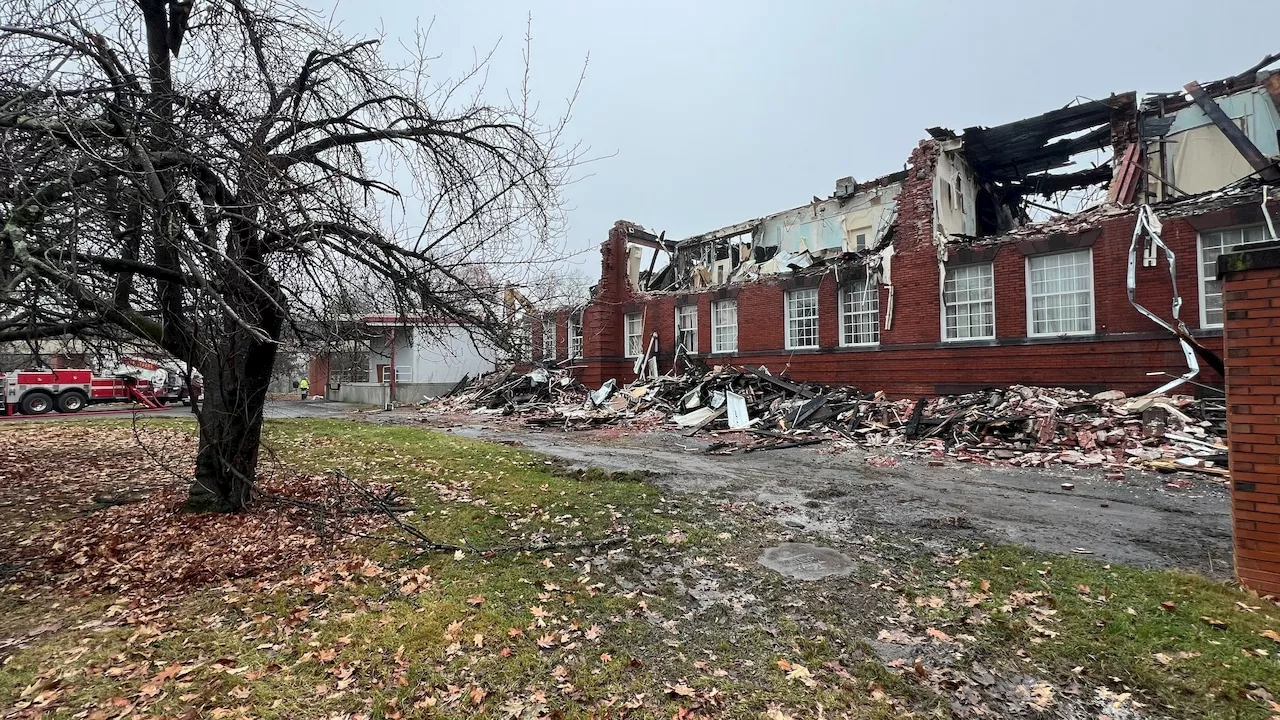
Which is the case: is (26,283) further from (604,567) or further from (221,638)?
(604,567)

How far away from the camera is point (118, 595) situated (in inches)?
166

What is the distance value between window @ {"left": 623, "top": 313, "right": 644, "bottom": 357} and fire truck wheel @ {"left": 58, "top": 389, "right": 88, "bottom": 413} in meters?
21.8

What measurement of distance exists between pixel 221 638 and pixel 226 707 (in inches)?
35.6

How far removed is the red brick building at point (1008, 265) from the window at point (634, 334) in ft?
3.93

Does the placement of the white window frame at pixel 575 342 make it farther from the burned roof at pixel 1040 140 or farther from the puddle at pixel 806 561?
the puddle at pixel 806 561

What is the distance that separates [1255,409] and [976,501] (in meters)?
3.79

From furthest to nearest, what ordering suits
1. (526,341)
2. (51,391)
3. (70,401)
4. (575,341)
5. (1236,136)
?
(575,341)
(70,401)
(51,391)
(1236,136)
(526,341)

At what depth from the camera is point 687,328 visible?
2223cm

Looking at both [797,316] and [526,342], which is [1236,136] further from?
[526,342]

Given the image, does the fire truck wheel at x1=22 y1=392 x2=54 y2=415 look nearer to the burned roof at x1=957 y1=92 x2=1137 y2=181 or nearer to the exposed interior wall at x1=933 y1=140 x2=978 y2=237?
the exposed interior wall at x1=933 y1=140 x2=978 y2=237

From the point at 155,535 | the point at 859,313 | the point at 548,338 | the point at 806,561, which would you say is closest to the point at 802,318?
the point at 859,313

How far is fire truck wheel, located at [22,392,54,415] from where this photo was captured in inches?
835

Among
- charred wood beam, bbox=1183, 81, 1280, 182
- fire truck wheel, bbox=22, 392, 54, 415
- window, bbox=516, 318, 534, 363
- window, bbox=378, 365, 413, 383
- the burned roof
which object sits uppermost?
the burned roof

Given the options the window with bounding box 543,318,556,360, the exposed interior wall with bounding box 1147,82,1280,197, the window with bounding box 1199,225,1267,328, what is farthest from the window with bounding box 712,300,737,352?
the window with bounding box 543,318,556,360
